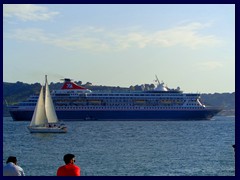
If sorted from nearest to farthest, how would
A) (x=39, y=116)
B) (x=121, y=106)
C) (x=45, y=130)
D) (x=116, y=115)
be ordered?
(x=45, y=130) → (x=39, y=116) → (x=116, y=115) → (x=121, y=106)

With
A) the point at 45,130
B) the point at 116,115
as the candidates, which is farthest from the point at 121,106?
the point at 45,130

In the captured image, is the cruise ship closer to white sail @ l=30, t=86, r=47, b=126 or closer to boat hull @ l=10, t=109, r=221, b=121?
boat hull @ l=10, t=109, r=221, b=121

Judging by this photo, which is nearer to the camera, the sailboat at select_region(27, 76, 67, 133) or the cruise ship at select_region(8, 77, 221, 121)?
the sailboat at select_region(27, 76, 67, 133)

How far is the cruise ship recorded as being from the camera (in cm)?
6519

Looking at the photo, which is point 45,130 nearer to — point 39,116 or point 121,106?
point 39,116

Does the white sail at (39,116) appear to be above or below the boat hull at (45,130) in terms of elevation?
above

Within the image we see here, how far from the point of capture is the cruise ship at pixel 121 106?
65.2m

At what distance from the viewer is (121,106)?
6581cm

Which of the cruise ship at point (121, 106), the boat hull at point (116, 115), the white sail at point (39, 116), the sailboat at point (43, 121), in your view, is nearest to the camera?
the sailboat at point (43, 121)

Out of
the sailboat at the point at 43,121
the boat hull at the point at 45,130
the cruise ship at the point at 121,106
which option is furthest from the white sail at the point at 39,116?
the cruise ship at the point at 121,106

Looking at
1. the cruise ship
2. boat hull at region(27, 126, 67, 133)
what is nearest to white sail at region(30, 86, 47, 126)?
boat hull at region(27, 126, 67, 133)

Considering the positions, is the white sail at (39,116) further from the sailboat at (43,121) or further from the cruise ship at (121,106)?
the cruise ship at (121,106)
